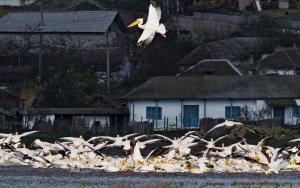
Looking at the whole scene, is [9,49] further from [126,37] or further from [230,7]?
[230,7]

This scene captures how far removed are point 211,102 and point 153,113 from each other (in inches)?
114

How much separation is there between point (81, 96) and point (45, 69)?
12.6ft

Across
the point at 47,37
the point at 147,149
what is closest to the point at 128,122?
the point at 147,149

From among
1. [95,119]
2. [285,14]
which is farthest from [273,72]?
[95,119]

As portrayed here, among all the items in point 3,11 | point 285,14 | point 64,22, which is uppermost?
point 3,11

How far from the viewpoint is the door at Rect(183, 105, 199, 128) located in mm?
65438

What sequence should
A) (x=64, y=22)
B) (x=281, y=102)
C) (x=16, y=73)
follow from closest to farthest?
1. (x=281, y=102)
2. (x=16, y=73)
3. (x=64, y=22)

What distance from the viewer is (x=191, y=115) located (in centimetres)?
6606

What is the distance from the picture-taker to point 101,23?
85875 mm

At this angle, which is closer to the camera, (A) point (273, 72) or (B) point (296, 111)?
(B) point (296, 111)

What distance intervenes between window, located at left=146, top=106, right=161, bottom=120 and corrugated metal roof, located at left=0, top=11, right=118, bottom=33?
1944 centimetres

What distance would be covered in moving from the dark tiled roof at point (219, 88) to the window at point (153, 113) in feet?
1.91

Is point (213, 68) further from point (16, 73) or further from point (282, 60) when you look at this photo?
point (16, 73)

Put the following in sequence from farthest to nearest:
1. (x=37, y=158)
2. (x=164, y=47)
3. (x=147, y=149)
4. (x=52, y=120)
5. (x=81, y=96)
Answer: (x=164, y=47)
(x=81, y=96)
(x=52, y=120)
(x=147, y=149)
(x=37, y=158)
